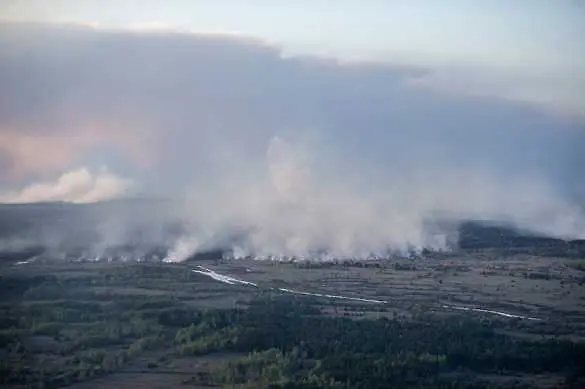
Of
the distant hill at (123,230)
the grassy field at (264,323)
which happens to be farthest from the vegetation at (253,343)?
the distant hill at (123,230)

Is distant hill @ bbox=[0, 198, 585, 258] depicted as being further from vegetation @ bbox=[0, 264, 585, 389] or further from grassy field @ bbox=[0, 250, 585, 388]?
vegetation @ bbox=[0, 264, 585, 389]

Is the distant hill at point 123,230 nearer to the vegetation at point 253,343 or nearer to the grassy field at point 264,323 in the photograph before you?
the grassy field at point 264,323

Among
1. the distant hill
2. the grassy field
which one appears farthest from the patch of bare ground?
the distant hill

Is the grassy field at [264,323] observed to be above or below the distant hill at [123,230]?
below

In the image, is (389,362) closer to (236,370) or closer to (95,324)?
(236,370)

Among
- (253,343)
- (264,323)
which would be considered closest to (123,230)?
(264,323)

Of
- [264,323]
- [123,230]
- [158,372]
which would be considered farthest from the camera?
[123,230]

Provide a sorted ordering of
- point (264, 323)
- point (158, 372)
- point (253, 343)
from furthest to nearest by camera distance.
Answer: point (264, 323), point (253, 343), point (158, 372)

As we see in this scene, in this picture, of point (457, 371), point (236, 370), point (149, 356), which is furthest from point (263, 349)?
point (457, 371)

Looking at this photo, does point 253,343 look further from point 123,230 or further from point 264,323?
point 123,230

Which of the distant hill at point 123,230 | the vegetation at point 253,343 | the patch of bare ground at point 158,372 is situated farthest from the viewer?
the distant hill at point 123,230

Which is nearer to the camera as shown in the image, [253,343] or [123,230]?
[253,343]
